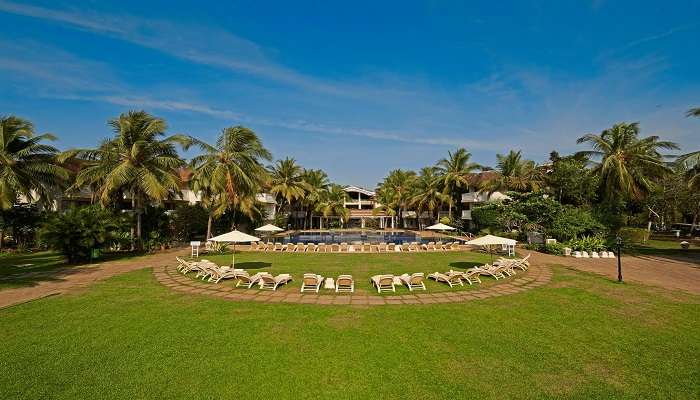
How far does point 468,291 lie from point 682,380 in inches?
219

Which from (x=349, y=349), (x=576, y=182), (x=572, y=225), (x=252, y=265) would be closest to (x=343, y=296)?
(x=349, y=349)

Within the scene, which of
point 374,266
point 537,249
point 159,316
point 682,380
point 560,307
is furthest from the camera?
point 537,249

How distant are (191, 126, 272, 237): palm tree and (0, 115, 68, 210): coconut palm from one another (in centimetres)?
766

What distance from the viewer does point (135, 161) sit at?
19.4m

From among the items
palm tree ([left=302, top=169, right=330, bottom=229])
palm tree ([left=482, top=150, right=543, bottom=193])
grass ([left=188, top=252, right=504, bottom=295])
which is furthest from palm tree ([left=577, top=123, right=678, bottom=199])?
palm tree ([left=302, top=169, right=330, bottom=229])

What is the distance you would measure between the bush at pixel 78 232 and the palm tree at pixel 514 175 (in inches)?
1301

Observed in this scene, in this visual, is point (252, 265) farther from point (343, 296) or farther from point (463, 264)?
point (463, 264)

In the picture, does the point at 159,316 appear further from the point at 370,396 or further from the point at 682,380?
the point at 682,380

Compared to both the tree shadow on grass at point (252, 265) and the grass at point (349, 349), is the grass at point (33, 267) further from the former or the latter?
the tree shadow on grass at point (252, 265)

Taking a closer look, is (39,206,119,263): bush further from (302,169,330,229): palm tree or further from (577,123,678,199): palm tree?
Answer: (577,123,678,199): palm tree

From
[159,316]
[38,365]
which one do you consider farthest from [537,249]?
[38,365]

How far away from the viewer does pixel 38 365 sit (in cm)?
557

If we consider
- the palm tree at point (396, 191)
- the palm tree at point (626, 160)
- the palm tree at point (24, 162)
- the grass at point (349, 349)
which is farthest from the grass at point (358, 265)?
the palm tree at point (396, 191)

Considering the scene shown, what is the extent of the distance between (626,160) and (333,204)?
32.2 meters
